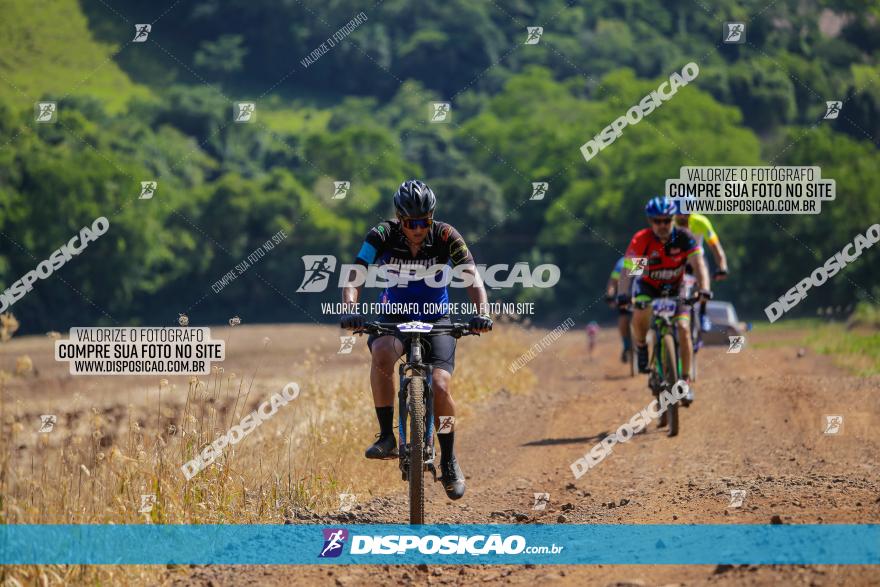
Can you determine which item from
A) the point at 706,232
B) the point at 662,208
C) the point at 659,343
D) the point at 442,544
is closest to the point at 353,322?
the point at 442,544

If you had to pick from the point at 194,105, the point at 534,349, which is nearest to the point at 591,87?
the point at 194,105

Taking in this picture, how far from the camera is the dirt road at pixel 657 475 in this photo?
7.45 m

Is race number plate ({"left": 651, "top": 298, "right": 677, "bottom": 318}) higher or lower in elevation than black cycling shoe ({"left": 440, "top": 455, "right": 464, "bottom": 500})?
higher

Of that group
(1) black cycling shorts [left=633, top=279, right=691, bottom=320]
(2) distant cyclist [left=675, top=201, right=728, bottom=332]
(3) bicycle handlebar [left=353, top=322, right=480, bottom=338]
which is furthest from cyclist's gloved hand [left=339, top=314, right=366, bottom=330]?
(2) distant cyclist [left=675, top=201, right=728, bottom=332]

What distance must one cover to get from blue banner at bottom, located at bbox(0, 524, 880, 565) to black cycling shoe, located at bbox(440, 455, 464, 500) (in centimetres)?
28

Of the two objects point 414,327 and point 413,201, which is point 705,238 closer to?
point 413,201

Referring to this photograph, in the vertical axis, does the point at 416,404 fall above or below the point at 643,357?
below

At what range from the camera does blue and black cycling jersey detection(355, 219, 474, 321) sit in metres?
8.97

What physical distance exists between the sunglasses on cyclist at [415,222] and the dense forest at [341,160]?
18758 mm

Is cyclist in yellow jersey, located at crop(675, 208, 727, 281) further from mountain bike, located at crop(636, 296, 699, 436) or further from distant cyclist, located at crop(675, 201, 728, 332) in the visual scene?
mountain bike, located at crop(636, 296, 699, 436)

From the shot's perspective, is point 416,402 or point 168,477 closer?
point 416,402

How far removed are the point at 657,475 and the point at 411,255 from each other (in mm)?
3763

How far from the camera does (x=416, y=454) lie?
833cm

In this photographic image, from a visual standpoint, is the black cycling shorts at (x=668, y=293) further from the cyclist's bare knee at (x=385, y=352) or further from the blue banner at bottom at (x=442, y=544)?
the cyclist's bare knee at (x=385, y=352)
